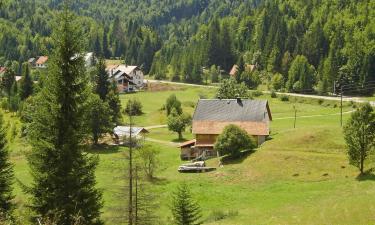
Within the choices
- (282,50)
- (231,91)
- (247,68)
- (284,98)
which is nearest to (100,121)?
(231,91)

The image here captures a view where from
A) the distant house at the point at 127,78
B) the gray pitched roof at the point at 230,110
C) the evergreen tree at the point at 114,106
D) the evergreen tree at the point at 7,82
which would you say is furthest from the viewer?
the distant house at the point at 127,78

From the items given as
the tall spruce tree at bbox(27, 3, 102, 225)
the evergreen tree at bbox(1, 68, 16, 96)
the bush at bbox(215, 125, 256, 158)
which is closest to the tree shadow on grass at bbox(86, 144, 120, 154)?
the bush at bbox(215, 125, 256, 158)

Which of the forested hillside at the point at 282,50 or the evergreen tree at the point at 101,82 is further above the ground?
the forested hillside at the point at 282,50

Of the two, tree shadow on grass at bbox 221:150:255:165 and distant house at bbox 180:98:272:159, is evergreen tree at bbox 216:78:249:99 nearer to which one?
distant house at bbox 180:98:272:159

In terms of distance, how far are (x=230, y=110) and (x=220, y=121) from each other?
2.13 meters

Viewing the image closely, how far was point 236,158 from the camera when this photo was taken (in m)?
58.7

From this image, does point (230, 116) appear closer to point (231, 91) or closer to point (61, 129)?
point (231, 91)

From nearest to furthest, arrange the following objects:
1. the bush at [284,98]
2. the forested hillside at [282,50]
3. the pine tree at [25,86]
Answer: the pine tree at [25,86]
the bush at [284,98]
the forested hillside at [282,50]

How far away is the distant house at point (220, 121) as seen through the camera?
2515 inches

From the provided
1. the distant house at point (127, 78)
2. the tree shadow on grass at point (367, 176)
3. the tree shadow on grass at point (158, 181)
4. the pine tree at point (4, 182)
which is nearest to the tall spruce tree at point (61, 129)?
the pine tree at point (4, 182)

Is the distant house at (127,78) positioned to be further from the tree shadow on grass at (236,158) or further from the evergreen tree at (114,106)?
the tree shadow on grass at (236,158)

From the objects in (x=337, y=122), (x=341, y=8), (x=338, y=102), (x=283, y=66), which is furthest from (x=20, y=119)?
(x=341, y=8)

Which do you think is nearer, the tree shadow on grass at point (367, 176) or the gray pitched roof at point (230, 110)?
the tree shadow on grass at point (367, 176)

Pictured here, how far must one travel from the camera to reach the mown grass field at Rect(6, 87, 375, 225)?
37125 mm
